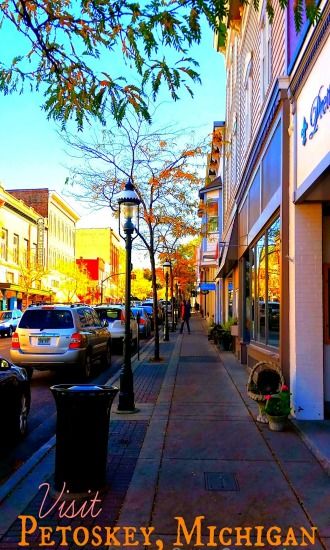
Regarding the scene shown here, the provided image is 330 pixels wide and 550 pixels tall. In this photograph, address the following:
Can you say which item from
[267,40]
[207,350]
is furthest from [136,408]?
[207,350]

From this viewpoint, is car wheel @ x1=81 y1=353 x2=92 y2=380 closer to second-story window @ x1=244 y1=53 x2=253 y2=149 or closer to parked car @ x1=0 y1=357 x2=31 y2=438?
parked car @ x1=0 y1=357 x2=31 y2=438

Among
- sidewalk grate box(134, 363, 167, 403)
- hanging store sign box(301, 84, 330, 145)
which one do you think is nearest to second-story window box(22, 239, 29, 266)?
sidewalk grate box(134, 363, 167, 403)

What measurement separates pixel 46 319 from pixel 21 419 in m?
5.28

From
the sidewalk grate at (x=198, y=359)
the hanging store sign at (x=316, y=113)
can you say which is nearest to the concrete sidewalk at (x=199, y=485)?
the hanging store sign at (x=316, y=113)

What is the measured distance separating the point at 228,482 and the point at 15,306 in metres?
47.1

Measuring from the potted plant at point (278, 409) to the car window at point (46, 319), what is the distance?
6.39 meters

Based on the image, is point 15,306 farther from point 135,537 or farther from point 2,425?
point 135,537

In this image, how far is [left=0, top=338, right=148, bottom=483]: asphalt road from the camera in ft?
Answer: 20.7

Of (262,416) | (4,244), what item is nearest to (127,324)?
(262,416)

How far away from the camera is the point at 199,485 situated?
16.6ft

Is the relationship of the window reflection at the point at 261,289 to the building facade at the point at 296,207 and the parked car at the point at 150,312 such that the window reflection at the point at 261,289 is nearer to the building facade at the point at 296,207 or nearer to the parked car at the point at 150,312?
the building facade at the point at 296,207

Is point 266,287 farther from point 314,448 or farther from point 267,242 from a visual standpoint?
point 314,448

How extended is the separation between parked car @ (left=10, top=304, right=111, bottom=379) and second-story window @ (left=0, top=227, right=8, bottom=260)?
36.6 m

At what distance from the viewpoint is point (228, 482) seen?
514 cm
